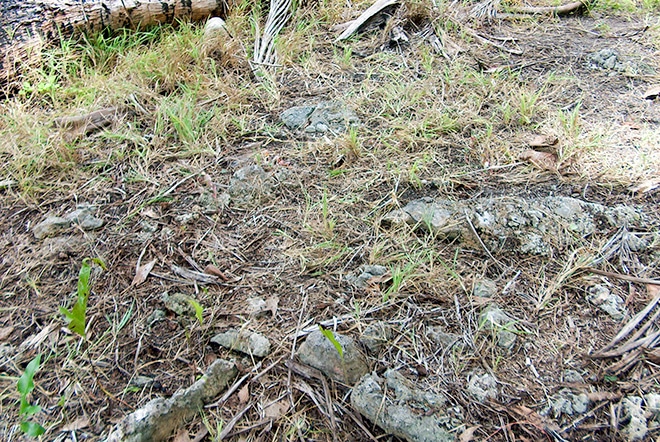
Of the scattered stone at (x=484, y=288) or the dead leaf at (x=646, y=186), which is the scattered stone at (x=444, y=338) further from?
the dead leaf at (x=646, y=186)

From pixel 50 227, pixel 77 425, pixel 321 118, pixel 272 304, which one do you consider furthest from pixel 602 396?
pixel 50 227

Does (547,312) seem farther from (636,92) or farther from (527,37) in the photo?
(527,37)

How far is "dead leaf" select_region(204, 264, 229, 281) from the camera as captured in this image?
5.36ft

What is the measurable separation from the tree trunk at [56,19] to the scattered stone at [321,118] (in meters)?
1.24

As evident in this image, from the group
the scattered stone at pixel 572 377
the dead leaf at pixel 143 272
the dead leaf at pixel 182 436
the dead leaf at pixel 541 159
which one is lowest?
the scattered stone at pixel 572 377

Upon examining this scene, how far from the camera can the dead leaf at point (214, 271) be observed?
5.36 feet

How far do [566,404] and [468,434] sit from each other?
29 centimetres

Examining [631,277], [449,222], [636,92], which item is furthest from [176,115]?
[636,92]

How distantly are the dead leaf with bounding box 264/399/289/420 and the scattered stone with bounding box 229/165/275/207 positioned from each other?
0.89m

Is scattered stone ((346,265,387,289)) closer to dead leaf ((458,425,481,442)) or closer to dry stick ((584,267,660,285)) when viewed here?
dead leaf ((458,425,481,442))

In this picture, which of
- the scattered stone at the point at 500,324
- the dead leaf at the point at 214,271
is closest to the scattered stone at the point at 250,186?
the dead leaf at the point at 214,271

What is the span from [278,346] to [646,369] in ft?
3.49

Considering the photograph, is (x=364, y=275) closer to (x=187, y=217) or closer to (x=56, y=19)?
(x=187, y=217)

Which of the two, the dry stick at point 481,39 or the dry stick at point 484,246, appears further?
the dry stick at point 481,39
